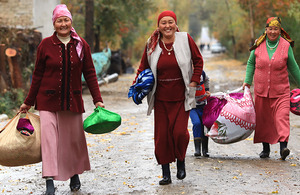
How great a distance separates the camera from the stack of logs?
49.2 ft

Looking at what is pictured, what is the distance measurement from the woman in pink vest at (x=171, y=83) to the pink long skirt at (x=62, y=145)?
88cm

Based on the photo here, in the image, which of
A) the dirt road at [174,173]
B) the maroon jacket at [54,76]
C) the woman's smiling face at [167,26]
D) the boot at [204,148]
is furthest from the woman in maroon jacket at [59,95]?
the boot at [204,148]

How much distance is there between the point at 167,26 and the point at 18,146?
6.73 feet

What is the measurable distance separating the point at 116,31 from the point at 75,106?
25.4 metres

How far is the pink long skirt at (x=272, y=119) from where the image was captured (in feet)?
24.6

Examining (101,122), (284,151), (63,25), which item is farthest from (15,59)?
(101,122)

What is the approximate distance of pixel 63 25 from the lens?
575 centimetres

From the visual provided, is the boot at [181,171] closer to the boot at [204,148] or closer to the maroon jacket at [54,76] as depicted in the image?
the maroon jacket at [54,76]

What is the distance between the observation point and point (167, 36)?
242 inches

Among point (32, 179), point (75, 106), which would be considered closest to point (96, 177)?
point (32, 179)

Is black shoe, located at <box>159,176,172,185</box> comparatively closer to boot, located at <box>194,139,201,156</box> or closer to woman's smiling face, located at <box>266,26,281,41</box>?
boot, located at <box>194,139,201,156</box>

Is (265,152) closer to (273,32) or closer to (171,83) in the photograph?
Result: (273,32)

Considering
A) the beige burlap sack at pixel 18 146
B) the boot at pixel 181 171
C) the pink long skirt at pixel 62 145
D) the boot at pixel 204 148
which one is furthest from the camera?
the boot at pixel 204 148

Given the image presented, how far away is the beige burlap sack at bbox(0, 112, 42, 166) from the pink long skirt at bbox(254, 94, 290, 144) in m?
3.40
